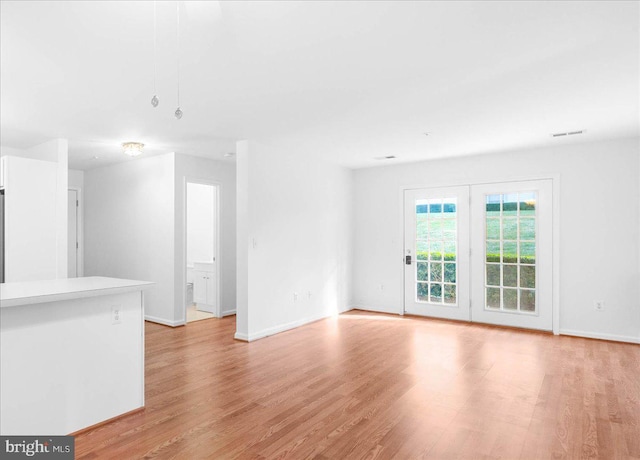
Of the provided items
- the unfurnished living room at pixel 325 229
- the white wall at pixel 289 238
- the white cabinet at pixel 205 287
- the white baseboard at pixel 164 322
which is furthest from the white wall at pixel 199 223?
the white wall at pixel 289 238

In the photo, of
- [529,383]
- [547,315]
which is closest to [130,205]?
[529,383]

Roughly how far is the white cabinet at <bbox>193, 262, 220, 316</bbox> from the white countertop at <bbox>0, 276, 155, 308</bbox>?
10.9 feet

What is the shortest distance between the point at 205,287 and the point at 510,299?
470 centimetres

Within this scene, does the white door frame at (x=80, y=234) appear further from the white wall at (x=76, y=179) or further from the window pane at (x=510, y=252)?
the window pane at (x=510, y=252)

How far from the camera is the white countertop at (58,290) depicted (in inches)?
89.2

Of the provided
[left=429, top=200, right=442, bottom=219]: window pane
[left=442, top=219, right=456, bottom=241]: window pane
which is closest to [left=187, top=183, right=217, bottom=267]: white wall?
[left=429, top=200, right=442, bottom=219]: window pane

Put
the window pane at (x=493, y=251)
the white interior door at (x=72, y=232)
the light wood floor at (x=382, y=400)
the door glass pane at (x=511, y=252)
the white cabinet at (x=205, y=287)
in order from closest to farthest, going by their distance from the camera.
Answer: the light wood floor at (x=382, y=400) → the door glass pane at (x=511, y=252) → the window pane at (x=493, y=251) → the white cabinet at (x=205, y=287) → the white interior door at (x=72, y=232)

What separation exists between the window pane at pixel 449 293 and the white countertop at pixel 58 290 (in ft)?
14.7

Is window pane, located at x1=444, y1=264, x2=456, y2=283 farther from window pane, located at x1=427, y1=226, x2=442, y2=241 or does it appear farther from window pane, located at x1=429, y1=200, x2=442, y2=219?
window pane, located at x1=429, y1=200, x2=442, y2=219

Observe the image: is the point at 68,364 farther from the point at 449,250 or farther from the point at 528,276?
the point at 528,276

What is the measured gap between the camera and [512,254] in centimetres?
548

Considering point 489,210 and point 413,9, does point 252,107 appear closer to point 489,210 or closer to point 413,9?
point 413,9

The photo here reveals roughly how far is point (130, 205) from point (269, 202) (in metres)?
2.52

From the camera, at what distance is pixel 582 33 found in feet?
7.48
